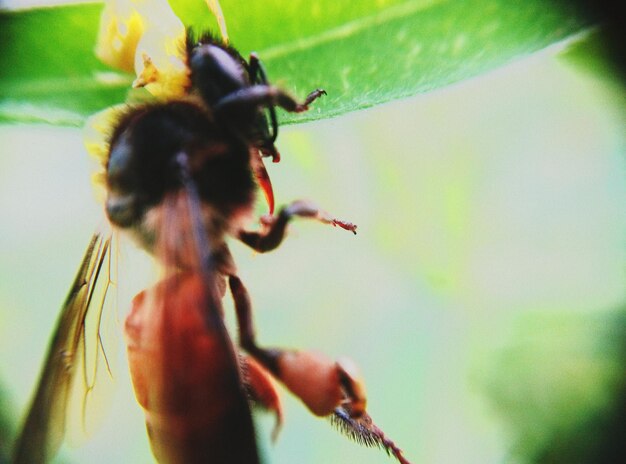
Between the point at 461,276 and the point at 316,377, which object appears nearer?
the point at 316,377

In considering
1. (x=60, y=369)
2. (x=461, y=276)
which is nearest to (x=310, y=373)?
(x=60, y=369)

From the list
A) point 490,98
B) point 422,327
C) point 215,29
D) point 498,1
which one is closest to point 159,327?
point 215,29

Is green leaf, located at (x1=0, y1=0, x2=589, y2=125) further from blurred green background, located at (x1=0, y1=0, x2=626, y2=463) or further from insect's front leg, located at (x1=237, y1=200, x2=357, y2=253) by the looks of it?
blurred green background, located at (x1=0, y1=0, x2=626, y2=463)

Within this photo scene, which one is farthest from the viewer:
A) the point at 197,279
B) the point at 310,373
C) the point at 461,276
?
the point at 461,276

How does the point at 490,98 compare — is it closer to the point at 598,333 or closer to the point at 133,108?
the point at 598,333

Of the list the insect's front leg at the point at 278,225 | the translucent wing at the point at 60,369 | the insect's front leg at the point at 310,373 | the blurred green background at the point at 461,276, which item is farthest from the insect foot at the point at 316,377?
the blurred green background at the point at 461,276

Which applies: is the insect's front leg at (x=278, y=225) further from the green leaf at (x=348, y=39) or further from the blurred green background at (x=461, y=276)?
the blurred green background at (x=461, y=276)

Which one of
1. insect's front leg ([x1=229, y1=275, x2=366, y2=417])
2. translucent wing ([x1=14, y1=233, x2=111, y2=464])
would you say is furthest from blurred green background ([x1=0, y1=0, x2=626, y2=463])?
insect's front leg ([x1=229, y1=275, x2=366, y2=417])

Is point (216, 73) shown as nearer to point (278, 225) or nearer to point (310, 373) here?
point (278, 225)
